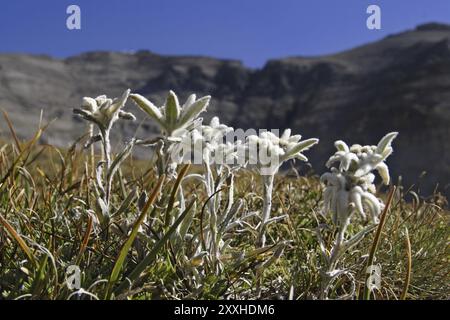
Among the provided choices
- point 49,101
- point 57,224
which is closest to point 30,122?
point 49,101

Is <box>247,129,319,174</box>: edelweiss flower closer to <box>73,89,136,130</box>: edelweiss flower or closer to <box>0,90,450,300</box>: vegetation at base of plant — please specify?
<box>0,90,450,300</box>: vegetation at base of plant

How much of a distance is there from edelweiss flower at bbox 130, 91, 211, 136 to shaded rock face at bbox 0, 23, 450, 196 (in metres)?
36.5

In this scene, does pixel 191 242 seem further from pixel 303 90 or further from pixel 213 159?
pixel 303 90

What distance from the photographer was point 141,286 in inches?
78.5

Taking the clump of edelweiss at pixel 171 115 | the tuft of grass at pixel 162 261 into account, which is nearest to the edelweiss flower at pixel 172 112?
the clump of edelweiss at pixel 171 115

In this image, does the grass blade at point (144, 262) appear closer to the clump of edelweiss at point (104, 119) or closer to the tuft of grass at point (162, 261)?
the tuft of grass at point (162, 261)

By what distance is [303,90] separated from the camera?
256 feet

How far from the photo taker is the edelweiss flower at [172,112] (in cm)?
194

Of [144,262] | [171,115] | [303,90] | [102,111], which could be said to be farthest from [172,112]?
[303,90]

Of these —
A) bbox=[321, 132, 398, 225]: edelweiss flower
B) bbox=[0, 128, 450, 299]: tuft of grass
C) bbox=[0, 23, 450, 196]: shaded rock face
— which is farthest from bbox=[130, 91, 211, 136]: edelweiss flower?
bbox=[0, 23, 450, 196]: shaded rock face

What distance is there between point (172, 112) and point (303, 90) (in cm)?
7797

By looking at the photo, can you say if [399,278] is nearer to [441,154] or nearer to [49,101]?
[441,154]

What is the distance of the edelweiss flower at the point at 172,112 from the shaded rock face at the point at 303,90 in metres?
36.5

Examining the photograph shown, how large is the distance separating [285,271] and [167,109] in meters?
0.96
